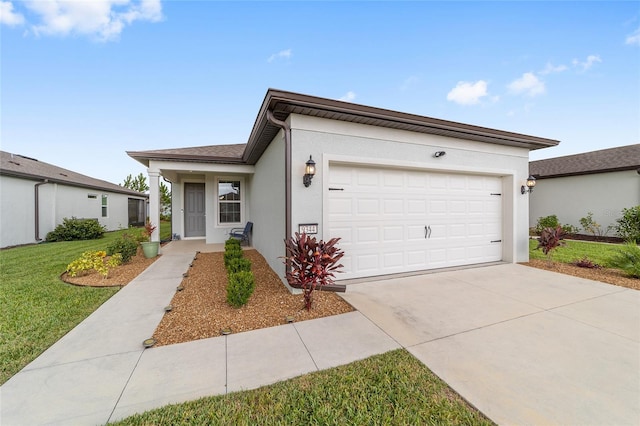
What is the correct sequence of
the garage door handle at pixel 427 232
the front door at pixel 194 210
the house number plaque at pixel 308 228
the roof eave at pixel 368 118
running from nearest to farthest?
the roof eave at pixel 368 118
the house number plaque at pixel 308 228
the garage door handle at pixel 427 232
the front door at pixel 194 210

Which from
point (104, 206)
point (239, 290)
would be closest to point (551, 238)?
point (239, 290)

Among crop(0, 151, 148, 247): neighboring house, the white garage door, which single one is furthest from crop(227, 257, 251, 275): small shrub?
crop(0, 151, 148, 247): neighboring house

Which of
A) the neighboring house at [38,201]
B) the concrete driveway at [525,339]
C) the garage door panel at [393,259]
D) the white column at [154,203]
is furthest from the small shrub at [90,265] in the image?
the neighboring house at [38,201]

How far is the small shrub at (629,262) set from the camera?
517 centimetres

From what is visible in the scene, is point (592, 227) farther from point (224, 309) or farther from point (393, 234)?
point (224, 309)

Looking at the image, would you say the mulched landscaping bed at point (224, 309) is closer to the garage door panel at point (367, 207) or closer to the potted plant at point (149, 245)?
the garage door panel at point (367, 207)

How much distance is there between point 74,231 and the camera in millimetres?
10984

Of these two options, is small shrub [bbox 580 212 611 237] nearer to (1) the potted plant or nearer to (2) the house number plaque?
(2) the house number plaque

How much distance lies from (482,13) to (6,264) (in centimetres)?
1488

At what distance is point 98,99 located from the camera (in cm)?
1048

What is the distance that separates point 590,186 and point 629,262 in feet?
30.8

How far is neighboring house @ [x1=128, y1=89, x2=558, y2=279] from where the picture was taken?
14.3 ft

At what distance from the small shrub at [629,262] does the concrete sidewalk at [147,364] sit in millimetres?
6466

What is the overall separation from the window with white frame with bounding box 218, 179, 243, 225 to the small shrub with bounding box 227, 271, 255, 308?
6.76 metres
